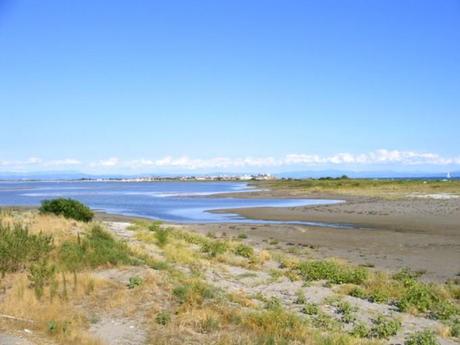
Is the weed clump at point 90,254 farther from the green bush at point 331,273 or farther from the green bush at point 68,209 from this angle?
the green bush at point 68,209

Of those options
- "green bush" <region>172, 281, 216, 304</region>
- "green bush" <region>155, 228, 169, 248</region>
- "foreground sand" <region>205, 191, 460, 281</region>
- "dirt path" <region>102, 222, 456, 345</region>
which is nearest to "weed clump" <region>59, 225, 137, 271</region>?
"dirt path" <region>102, 222, 456, 345</region>

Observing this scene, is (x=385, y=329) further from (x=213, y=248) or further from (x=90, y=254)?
(x=213, y=248)

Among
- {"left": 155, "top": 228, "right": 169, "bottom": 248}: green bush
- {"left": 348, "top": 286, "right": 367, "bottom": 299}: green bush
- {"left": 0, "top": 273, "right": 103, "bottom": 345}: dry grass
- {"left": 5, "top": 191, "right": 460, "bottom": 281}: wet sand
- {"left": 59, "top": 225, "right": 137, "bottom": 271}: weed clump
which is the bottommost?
{"left": 5, "top": 191, "right": 460, "bottom": 281}: wet sand

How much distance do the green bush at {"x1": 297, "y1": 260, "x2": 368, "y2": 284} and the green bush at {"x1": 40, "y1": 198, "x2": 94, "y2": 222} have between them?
15615 millimetres

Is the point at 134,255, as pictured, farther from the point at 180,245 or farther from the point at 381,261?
the point at 381,261

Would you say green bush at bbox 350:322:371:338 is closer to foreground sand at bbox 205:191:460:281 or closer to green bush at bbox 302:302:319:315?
green bush at bbox 302:302:319:315

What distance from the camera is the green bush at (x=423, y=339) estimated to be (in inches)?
379

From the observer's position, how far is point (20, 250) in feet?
45.9

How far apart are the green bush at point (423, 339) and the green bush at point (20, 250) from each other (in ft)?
30.6

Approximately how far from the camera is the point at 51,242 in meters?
16.5

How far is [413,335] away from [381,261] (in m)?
11.5

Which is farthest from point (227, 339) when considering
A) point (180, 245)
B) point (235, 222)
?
point (235, 222)

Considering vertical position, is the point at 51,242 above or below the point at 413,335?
above

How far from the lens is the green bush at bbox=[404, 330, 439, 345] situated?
963 centimetres
